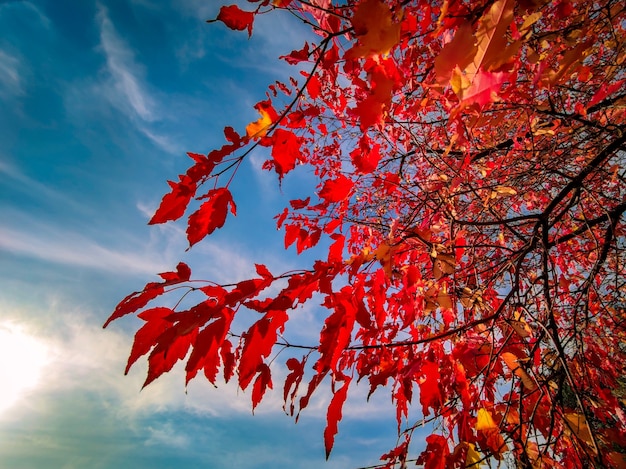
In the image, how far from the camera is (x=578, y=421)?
1947 mm

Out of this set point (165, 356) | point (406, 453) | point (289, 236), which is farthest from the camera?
point (289, 236)

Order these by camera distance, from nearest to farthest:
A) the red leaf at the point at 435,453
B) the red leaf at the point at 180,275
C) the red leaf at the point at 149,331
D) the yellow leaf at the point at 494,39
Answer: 1. the yellow leaf at the point at 494,39
2. the red leaf at the point at 149,331
3. the red leaf at the point at 180,275
4. the red leaf at the point at 435,453

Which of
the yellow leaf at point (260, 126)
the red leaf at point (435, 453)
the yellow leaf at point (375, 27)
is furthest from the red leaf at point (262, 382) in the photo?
the yellow leaf at point (375, 27)

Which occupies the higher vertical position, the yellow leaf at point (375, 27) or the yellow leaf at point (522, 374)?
the yellow leaf at point (375, 27)

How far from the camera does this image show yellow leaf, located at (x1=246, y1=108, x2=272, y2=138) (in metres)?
1.72

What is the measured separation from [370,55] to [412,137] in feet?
6.25

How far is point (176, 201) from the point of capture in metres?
1.72

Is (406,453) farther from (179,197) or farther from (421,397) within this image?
(179,197)

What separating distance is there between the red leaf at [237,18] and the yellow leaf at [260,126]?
46 centimetres

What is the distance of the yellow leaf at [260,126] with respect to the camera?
1.72 m

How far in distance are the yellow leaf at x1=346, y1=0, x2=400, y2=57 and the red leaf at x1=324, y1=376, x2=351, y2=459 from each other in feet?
5.70

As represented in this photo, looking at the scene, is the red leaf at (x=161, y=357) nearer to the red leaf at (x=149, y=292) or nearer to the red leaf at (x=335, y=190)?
the red leaf at (x=149, y=292)

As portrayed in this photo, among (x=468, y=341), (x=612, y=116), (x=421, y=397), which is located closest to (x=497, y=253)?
(x=612, y=116)

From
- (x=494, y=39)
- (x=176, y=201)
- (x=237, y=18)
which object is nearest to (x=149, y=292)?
(x=176, y=201)
